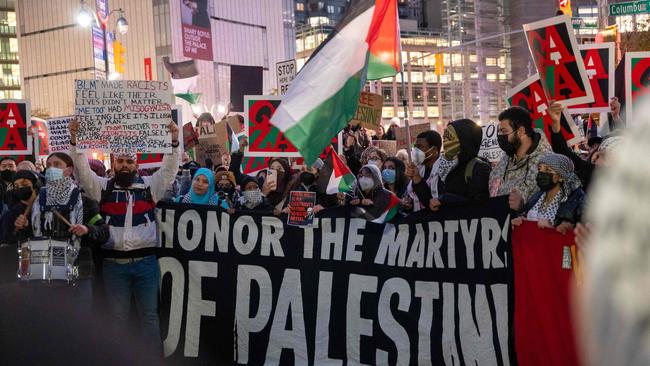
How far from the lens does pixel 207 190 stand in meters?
7.57

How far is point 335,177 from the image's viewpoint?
7027mm

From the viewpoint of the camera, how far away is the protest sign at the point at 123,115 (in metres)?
7.60

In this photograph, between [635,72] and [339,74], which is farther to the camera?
[635,72]

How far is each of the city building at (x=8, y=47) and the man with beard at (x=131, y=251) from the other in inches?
4040

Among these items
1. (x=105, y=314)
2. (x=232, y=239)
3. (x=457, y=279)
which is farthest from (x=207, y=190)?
(x=457, y=279)

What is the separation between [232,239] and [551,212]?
2587 millimetres

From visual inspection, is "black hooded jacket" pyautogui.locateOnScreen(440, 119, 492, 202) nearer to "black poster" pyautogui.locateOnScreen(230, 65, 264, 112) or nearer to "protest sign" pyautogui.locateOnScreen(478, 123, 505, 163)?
"protest sign" pyautogui.locateOnScreen(478, 123, 505, 163)

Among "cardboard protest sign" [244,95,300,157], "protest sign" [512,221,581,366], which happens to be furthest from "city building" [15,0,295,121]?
"protest sign" [512,221,581,366]

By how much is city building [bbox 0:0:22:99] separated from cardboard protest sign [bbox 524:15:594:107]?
10304cm

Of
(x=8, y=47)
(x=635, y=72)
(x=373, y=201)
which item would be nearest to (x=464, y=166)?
(x=373, y=201)

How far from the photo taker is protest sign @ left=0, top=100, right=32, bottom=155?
11594 mm

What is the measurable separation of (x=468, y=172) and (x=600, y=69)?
109 inches

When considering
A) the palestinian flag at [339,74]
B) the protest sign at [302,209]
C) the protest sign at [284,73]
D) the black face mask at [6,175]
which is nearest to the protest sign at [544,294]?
the palestinian flag at [339,74]

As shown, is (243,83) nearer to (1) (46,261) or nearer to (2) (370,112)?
(2) (370,112)
